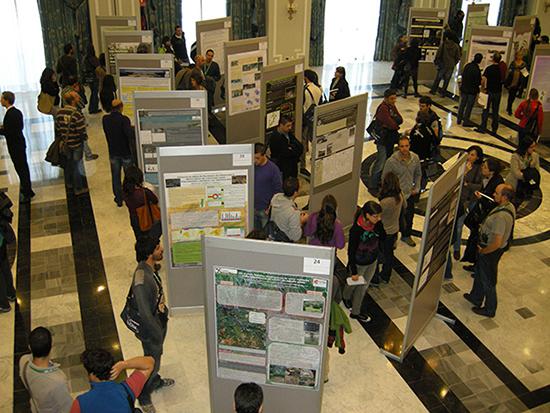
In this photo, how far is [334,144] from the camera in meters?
6.85

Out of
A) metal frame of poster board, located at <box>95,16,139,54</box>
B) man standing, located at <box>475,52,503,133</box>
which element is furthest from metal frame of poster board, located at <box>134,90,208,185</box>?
man standing, located at <box>475,52,503,133</box>

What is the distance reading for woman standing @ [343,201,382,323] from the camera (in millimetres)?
5441

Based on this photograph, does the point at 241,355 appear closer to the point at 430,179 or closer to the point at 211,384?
the point at 211,384

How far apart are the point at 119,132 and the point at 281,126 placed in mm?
2112

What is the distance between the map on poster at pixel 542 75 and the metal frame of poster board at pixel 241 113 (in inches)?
187

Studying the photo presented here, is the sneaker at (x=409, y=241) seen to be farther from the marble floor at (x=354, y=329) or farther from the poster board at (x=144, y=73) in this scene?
the poster board at (x=144, y=73)

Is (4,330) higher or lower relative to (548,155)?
Answer: lower

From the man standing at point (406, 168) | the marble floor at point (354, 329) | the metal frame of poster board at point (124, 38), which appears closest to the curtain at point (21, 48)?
the metal frame of poster board at point (124, 38)

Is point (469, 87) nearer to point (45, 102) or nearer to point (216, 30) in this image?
point (216, 30)

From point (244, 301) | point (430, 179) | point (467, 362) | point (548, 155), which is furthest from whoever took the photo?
point (548, 155)

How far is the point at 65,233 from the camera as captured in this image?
7633mm

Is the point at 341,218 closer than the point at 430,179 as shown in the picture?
Yes

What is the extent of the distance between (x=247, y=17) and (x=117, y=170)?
24.7ft

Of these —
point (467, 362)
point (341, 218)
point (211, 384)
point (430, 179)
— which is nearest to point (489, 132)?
point (430, 179)
